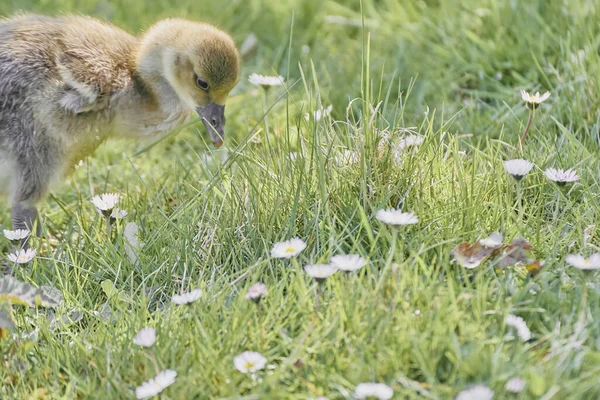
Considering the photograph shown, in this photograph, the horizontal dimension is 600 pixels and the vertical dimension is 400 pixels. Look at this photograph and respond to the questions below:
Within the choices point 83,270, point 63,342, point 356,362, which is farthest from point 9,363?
point 356,362

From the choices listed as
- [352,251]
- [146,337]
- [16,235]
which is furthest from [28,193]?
[352,251]

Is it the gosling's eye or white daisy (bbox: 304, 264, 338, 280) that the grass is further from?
the gosling's eye

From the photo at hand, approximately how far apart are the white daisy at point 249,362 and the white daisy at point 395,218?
1.94ft

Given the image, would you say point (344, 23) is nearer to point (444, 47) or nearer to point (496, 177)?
point (444, 47)

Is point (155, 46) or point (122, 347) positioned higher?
point (155, 46)

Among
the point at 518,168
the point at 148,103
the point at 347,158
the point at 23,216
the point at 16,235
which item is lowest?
the point at 23,216

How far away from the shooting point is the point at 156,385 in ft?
7.60

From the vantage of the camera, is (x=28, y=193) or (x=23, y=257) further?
(x=28, y=193)

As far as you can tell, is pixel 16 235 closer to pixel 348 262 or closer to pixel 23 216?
pixel 23 216

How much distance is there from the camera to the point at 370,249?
113 inches

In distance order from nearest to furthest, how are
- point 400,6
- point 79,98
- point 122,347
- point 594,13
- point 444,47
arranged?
point 122,347, point 79,98, point 594,13, point 444,47, point 400,6

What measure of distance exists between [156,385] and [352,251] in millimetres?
733

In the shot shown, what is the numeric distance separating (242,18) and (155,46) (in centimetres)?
176

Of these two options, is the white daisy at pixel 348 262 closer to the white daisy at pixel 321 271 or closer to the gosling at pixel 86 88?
the white daisy at pixel 321 271
